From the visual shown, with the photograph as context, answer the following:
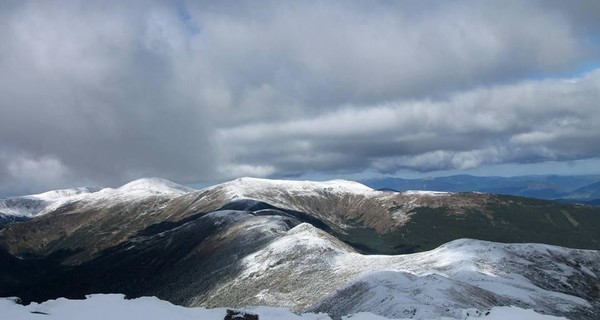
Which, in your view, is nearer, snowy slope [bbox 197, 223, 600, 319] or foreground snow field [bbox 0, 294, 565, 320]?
foreground snow field [bbox 0, 294, 565, 320]

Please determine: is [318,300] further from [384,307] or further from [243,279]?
[243,279]

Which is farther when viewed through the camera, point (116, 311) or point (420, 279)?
point (420, 279)

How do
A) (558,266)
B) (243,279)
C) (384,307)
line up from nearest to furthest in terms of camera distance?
1. (384,307)
2. (558,266)
3. (243,279)

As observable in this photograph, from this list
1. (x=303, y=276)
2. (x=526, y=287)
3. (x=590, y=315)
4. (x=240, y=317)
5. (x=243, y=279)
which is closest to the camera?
(x=240, y=317)

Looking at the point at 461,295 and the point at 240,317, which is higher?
the point at 240,317

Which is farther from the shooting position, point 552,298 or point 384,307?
point 552,298

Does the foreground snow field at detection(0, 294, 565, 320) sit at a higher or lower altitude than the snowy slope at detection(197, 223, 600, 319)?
higher

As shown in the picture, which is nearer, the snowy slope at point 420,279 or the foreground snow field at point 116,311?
the foreground snow field at point 116,311

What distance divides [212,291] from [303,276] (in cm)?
4407

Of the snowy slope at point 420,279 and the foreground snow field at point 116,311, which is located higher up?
the foreground snow field at point 116,311

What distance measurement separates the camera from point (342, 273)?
460 ft

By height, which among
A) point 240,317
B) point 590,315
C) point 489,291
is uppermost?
point 240,317

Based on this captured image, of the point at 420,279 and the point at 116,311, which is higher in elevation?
the point at 116,311

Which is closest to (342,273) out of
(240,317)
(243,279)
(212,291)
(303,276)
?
(303,276)
